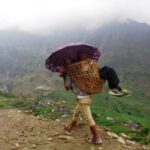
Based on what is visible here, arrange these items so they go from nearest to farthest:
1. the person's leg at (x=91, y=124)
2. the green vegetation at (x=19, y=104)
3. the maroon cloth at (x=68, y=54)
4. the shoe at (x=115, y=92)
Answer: the shoe at (x=115, y=92) → the person's leg at (x=91, y=124) → the maroon cloth at (x=68, y=54) → the green vegetation at (x=19, y=104)

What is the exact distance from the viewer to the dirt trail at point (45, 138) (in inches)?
359

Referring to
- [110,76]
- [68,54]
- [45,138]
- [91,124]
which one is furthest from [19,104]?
[110,76]

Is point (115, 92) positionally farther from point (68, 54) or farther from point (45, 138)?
point (45, 138)

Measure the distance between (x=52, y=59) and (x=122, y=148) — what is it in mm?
2473

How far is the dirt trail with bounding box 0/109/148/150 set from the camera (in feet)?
29.9

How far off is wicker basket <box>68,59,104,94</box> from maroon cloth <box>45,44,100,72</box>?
0.26 metres

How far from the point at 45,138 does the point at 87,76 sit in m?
1.81

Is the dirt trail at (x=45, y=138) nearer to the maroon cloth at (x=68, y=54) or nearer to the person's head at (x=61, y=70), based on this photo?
the person's head at (x=61, y=70)

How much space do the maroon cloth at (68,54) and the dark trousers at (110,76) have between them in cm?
59

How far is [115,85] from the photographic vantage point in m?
8.73

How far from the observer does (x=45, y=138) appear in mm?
9711

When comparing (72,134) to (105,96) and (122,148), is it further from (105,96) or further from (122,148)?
(105,96)

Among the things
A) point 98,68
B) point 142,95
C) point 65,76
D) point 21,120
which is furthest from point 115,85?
point 142,95

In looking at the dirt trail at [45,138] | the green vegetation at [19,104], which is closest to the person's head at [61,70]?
the dirt trail at [45,138]
